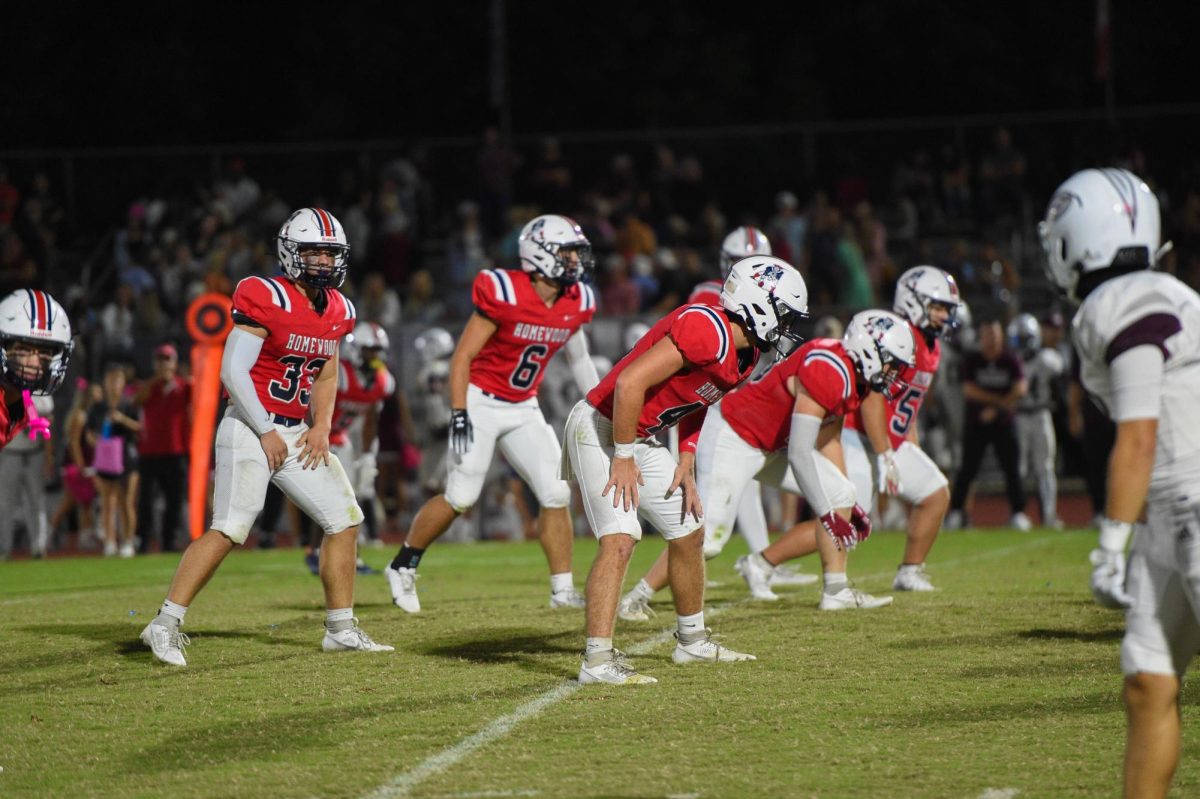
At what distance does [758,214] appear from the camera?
1989 centimetres

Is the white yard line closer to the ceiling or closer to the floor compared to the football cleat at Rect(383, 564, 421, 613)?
closer to the floor

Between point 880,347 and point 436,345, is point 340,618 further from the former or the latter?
point 436,345

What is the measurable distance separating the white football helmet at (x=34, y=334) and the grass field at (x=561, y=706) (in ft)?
4.32

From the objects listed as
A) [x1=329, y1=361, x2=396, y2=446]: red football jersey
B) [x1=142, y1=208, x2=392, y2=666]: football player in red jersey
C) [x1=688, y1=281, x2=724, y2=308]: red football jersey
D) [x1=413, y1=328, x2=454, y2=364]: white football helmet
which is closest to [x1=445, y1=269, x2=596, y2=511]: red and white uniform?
[x1=688, y1=281, x2=724, y2=308]: red football jersey

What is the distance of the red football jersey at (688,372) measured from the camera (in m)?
6.29

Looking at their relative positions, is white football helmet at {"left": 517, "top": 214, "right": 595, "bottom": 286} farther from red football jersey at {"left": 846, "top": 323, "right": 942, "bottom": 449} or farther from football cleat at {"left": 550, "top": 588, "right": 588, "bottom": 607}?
red football jersey at {"left": 846, "top": 323, "right": 942, "bottom": 449}

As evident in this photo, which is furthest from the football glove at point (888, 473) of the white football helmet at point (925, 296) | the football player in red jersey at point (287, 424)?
the football player in red jersey at point (287, 424)

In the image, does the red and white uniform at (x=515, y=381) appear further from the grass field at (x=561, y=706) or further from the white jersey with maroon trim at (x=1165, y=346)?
the white jersey with maroon trim at (x=1165, y=346)

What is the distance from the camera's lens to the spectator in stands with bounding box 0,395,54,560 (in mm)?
14758

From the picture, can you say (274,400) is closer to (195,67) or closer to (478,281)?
(478,281)

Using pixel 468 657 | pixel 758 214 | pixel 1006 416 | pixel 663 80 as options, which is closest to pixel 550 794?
pixel 468 657

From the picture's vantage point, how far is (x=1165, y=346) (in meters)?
4.13

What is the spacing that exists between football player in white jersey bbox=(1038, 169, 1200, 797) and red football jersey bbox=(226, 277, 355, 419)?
3.95m

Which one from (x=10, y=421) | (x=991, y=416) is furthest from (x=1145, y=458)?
(x=991, y=416)
